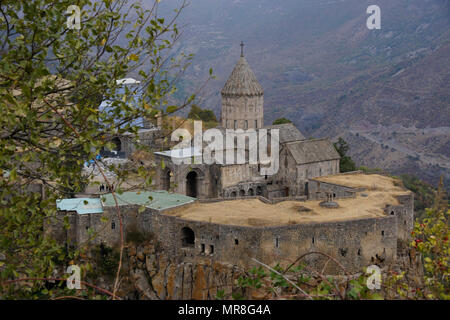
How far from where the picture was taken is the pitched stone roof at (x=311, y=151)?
30.8 m

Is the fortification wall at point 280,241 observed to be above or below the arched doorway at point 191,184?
below

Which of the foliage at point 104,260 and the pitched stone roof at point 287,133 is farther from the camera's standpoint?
the pitched stone roof at point 287,133

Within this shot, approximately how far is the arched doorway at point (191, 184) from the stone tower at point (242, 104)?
11.1 feet

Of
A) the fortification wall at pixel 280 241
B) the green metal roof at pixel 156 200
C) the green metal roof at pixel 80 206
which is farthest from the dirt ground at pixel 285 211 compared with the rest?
the green metal roof at pixel 80 206

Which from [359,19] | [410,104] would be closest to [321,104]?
[410,104]

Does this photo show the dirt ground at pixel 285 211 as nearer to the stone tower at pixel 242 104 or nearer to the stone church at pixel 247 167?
the stone church at pixel 247 167

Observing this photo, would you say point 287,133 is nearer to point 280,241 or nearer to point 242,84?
point 242,84

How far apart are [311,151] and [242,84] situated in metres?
5.34

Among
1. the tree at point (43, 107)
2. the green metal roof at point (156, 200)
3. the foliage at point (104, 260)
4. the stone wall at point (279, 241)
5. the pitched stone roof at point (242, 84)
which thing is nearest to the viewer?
the tree at point (43, 107)

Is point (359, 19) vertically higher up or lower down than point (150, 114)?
higher up

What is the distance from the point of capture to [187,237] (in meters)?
26.0

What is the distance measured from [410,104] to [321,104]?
16830 millimetres
